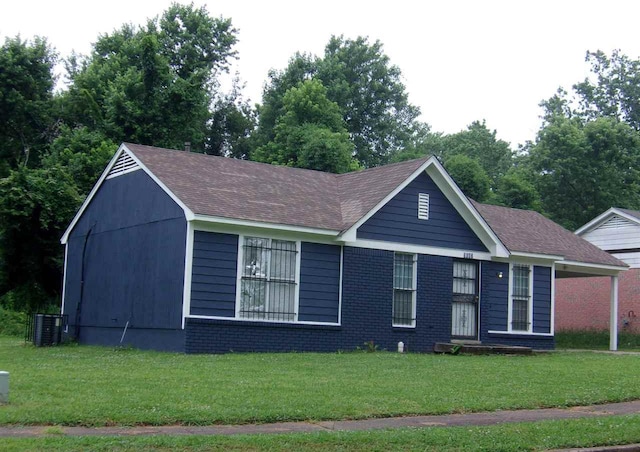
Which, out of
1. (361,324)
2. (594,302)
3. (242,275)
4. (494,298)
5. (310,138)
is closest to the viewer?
(242,275)

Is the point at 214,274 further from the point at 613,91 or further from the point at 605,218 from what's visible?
the point at 613,91

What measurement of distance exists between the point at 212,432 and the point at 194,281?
33.6 feet

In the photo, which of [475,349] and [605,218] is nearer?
[475,349]

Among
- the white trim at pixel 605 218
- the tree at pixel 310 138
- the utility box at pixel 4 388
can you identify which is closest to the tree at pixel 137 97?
the tree at pixel 310 138

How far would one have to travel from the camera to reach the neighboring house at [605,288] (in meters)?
33.2

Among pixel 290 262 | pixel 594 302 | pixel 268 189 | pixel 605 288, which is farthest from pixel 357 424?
pixel 594 302

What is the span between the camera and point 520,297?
2652cm

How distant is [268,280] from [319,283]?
1.51m

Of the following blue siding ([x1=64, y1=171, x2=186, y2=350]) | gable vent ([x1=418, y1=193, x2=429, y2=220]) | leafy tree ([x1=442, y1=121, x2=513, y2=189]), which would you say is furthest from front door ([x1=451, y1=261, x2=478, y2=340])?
leafy tree ([x1=442, y1=121, x2=513, y2=189])

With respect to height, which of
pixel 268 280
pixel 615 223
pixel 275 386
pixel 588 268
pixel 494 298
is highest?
pixel 615 223

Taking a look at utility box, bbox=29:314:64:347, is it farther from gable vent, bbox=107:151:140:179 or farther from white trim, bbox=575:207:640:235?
white trim, bbox=575:207:640:235

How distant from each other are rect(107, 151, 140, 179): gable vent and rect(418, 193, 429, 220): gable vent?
7.57 metres

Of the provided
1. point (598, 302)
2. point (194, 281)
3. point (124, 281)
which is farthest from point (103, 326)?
point (598, 302)

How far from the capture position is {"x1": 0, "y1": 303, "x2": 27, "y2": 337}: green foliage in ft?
103
